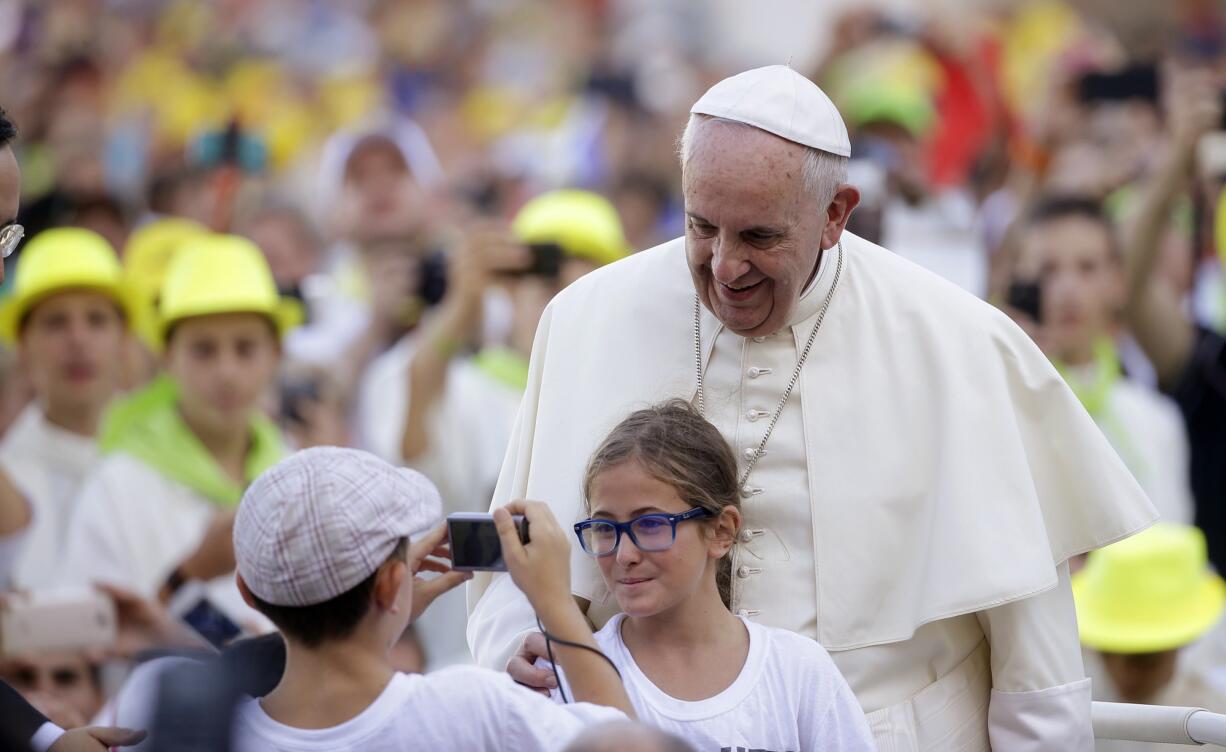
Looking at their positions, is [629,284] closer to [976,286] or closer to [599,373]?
[599,373]

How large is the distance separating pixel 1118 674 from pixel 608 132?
7051 millimetres

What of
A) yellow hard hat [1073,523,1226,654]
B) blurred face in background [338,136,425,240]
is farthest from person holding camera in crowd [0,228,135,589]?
yellow hard hat [1073,523,1226,654]

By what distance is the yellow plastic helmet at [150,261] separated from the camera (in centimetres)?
736

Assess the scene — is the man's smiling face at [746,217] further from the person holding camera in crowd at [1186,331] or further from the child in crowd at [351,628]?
the person holding camera in crowd at [1186,331]

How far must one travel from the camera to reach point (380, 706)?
9.62ft

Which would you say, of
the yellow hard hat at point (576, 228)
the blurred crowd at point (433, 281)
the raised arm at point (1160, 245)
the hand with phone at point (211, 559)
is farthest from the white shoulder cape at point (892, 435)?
the yellow hard hat at point (576, 228)

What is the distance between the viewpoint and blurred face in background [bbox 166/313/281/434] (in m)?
6.40

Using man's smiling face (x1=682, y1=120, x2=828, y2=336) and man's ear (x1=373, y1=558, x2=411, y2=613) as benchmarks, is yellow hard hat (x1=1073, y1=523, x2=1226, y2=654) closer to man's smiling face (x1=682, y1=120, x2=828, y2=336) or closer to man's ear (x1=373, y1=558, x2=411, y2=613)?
man's smiling face (x1=682, y1=120, x2=828, y2=336)

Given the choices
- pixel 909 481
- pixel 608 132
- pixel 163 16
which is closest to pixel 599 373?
pixel 909 481

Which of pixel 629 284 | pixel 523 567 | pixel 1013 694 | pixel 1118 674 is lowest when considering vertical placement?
pixel 1118 674

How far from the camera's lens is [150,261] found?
852 cm

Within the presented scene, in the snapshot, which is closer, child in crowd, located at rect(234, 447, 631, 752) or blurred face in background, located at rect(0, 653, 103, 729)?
child in crowd, located at rect(234, 447, 631, 752)

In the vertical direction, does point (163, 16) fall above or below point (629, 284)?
above

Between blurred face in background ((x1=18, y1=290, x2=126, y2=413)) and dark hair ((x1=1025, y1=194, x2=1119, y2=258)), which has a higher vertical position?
dark hair ((x1=1025, y1=194, x2=1119, y2=258))
